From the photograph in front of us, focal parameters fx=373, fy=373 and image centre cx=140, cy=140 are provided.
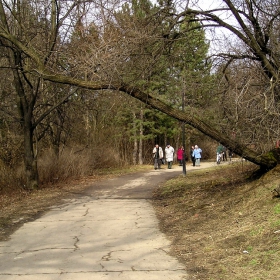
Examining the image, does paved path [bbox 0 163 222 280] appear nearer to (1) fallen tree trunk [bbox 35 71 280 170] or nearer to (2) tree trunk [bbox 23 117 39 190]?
(1) fallen tree trunk [bbox 35 71 280 170]

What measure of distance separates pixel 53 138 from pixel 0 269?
1552 cm

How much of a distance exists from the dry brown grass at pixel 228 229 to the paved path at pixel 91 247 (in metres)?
0.34

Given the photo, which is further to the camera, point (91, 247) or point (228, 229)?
point (228, 229)

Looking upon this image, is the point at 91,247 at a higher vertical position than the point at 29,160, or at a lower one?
lower

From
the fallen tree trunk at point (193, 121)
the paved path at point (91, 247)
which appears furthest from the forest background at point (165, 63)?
the paved path at point (91, 247)

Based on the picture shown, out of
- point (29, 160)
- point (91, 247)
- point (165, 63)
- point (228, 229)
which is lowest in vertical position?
point (91, 247)

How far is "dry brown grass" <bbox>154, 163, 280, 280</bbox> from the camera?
5.09 metres

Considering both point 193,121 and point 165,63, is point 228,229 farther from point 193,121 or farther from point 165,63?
point 165,63

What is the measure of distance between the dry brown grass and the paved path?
337mm

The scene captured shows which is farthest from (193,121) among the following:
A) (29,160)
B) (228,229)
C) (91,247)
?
(29,160)

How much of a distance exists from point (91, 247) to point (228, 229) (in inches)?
100

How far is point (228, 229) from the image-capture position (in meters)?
6.93

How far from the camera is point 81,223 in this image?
8.93 metres

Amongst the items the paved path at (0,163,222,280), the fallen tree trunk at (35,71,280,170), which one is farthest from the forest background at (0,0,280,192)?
the paved path at (0,163,222,280)
